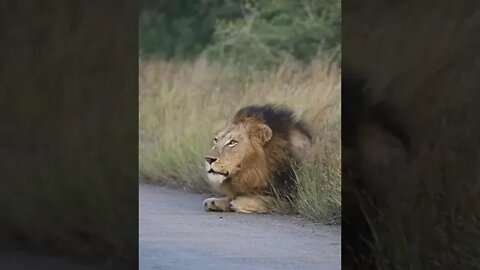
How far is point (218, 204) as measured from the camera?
4398 mm

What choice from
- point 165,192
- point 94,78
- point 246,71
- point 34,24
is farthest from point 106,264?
point 246,71

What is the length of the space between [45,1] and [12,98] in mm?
324

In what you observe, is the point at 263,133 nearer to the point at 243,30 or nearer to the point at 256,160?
the point at 256,160

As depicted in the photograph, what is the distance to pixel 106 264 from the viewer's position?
2.66m

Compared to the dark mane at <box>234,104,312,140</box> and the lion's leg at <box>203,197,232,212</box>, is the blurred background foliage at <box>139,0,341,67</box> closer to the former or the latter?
the dark mane at <box>234,104,312,140</box>

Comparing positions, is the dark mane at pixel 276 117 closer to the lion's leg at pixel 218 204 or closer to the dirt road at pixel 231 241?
the lion's leg at pixel 218 204

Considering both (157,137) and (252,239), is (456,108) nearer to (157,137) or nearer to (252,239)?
(252,239)

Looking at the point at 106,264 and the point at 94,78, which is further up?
the point at 94,78

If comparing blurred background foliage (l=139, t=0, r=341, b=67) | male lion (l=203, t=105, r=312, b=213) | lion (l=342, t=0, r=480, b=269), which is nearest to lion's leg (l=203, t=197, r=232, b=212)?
male lion (l=203, t=105, r=312, b=213)

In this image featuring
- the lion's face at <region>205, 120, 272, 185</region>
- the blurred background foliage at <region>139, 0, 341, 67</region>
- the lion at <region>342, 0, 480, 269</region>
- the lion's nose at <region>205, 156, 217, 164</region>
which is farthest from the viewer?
the blurred background foliage at <region>139, 0, 341, 67</region>

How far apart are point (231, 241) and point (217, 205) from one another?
2.41 ft

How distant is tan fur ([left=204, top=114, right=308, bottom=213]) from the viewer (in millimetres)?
4367

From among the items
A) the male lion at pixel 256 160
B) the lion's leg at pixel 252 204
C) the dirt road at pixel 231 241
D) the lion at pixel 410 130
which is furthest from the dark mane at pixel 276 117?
the lion at pixel 410 130

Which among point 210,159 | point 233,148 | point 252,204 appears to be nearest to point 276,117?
point 233,148
